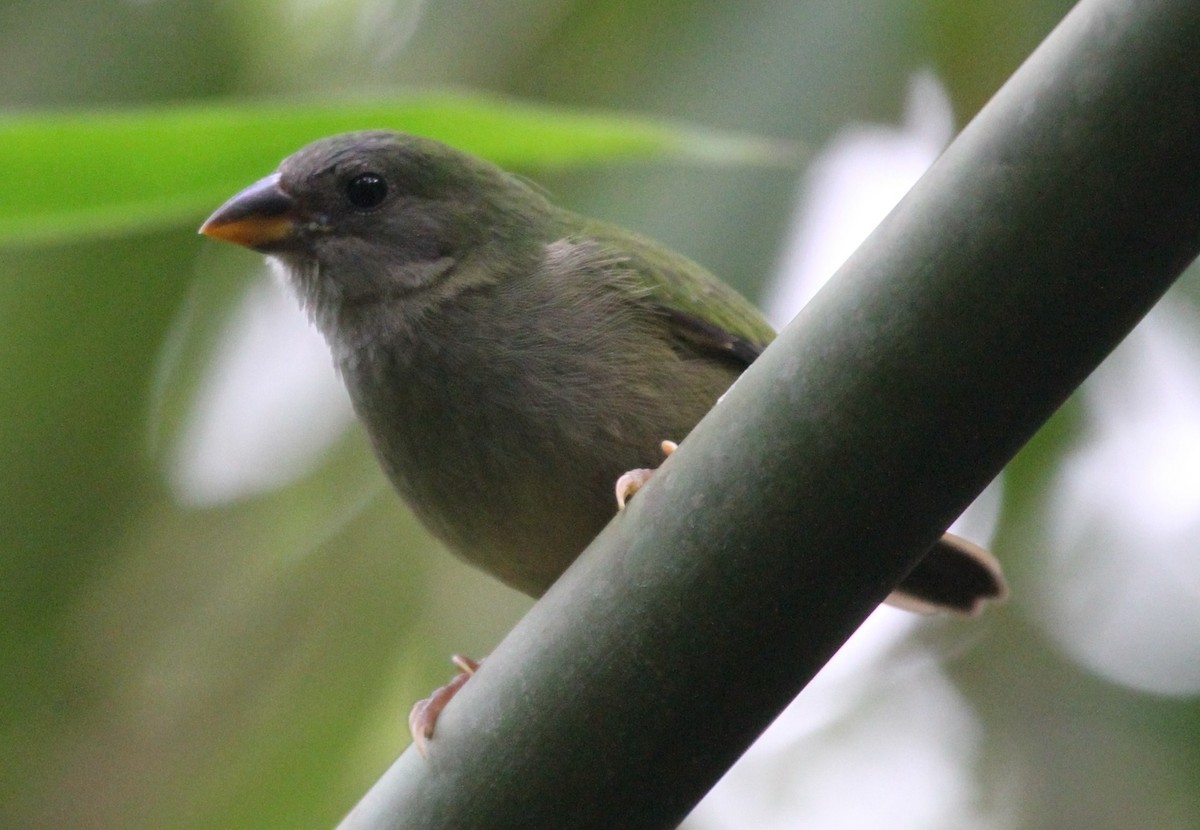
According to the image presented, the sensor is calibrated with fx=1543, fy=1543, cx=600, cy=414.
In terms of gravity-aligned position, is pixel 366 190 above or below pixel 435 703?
above

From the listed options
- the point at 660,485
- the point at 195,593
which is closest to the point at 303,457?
the point at 195,593

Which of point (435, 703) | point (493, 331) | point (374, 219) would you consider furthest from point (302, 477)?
point (435, 703)

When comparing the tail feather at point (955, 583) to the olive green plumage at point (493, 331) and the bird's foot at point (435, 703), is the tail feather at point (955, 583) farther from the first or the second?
the bird's foot at point (435, 703)

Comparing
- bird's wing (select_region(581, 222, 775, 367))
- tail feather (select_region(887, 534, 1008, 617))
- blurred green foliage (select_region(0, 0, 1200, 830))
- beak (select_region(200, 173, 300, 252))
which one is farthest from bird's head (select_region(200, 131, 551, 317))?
tail feather (select_region(887, 534, 1008, 617))

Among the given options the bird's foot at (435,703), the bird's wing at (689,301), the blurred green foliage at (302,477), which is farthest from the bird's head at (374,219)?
the bird's foot at (435,703)

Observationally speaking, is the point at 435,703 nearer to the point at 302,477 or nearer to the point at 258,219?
the point at 258,219
